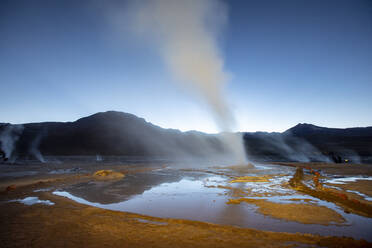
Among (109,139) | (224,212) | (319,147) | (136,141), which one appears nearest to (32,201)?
(224,212)

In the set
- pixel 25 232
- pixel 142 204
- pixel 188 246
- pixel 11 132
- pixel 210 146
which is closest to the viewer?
pixel 188 246

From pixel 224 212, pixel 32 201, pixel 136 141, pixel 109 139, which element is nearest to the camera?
pixel 224 212

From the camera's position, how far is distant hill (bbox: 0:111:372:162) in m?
88.4

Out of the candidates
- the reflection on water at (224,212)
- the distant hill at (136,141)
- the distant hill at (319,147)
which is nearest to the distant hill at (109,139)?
the distant hill at (136,141)

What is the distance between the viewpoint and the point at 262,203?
8.74 meters

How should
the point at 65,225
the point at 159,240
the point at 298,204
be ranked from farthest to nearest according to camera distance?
the point at 298,204 < the point at 65,225 < the point at 159,240

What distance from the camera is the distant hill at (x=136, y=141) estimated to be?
290 feet

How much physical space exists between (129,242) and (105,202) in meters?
5.42

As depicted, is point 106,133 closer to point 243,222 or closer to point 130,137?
point 130,137

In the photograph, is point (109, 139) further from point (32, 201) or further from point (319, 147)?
point (32, 201)

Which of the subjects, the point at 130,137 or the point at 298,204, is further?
the point at 130,137

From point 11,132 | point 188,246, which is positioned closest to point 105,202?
point 188,246

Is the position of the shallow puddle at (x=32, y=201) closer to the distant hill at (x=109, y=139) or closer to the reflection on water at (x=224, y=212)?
the reflection on water at (x=224, y=212)

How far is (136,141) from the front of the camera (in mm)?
122750
